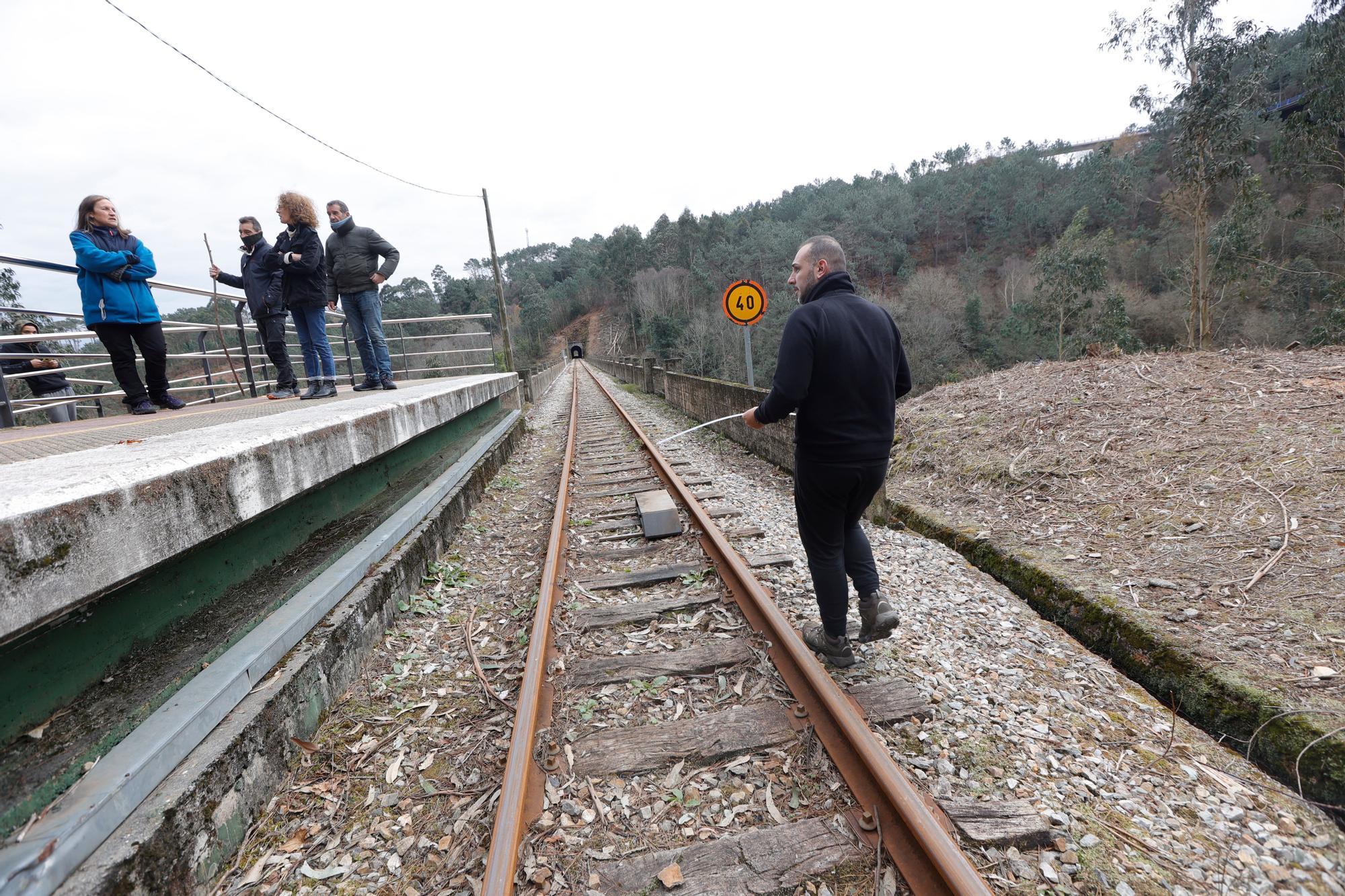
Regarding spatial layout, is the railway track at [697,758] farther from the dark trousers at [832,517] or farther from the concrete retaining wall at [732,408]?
the concrete retaining wall at [732,408]

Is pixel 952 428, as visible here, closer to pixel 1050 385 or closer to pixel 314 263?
pixel 1050 385

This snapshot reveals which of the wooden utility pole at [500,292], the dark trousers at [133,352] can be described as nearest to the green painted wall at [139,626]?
the dark trousers at [133,352]

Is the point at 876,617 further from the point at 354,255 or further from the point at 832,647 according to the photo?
the point at 354,255

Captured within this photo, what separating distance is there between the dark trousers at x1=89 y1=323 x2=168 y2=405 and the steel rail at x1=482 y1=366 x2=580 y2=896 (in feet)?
13.1

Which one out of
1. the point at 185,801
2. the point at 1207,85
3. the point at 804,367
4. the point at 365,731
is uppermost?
the point at 1207,85

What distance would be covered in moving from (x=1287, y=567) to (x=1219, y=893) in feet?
8.47

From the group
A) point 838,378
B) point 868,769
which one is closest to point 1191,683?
point 868,769

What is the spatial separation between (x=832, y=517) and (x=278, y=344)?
6.36m

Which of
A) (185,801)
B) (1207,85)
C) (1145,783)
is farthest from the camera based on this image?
(1207,85)

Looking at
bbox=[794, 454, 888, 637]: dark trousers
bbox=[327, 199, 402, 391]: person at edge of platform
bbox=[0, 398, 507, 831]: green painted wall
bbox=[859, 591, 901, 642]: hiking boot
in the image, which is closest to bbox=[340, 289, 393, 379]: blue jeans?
bbox=[327, 199, 402, 391]: person at edge of platform

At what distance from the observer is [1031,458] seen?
571 cm

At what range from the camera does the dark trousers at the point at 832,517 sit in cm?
280

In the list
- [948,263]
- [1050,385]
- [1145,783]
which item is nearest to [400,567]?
[1145,783]

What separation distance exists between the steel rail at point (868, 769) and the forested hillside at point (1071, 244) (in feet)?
41.9
